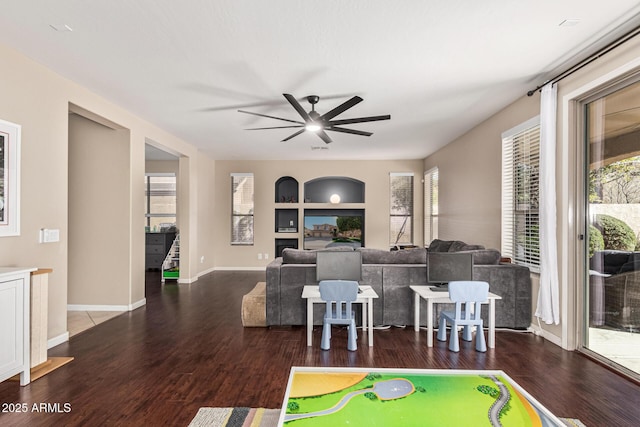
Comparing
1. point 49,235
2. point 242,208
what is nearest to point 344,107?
point 49,235

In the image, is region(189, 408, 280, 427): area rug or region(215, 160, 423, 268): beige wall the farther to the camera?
region(215, 160, 423, 268): beige wall

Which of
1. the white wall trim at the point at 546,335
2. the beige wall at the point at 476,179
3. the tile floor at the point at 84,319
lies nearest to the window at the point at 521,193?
the beige wall at the point at 476,179

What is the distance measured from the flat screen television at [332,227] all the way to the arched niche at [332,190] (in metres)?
0.30

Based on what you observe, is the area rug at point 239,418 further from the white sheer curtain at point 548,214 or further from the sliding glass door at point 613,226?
the white sheer curtain at point 548,214

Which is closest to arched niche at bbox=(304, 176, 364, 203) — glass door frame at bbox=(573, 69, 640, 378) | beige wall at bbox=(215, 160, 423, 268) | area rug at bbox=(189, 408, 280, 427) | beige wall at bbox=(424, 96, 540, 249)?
Result: beige wall at bbox=(215, 160, 423, 268)

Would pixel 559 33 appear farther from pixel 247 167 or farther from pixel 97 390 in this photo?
pixel 247 167

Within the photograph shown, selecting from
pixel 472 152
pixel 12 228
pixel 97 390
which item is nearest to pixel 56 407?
pixel 97 390

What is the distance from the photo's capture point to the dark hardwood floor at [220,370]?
217 centimetres

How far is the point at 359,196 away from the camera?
27.0 ft

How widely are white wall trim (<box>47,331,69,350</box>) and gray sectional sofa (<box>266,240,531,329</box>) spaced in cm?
201

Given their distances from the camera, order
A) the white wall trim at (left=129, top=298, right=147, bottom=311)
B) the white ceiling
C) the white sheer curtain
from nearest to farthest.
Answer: the white ceiling < the white sheer curtain < the white wall trim at (left=129, top=298, right=147, bottom=311)

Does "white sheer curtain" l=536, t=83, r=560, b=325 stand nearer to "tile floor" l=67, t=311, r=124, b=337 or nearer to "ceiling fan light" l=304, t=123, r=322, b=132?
"ceiling fan light" l=304, t=123, r=322, b=132

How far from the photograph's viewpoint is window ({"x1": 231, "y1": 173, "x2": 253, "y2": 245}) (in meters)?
8.07

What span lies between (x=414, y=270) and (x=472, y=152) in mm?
2582
